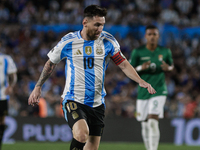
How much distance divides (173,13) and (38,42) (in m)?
6.42

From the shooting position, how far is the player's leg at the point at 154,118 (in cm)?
663

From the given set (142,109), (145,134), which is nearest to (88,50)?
(142,109)

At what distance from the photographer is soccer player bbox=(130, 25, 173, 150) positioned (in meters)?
6.76

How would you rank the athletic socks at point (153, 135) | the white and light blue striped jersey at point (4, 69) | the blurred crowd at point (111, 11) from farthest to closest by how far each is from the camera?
the blurred crowd at point (111, 11) < the white and light blue striped jersey at point (4, 69) < the athletic socks at point (153, 135)

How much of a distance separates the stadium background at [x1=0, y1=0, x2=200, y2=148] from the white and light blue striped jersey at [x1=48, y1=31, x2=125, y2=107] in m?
5.79

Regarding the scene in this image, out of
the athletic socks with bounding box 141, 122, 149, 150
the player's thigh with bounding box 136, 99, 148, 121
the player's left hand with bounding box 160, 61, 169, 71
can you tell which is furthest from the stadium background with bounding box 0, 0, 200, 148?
the player's left hand with bounding box 160, 61, 169, 71

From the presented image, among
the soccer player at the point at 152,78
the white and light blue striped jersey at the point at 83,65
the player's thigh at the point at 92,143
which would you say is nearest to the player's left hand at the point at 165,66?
the soccer player at the point at 152,78

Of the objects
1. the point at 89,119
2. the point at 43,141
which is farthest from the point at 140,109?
the point at 43,141

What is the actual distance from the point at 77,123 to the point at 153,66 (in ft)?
10.4

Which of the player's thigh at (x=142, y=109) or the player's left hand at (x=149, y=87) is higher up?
the player's left hand at (x=149, y=87)

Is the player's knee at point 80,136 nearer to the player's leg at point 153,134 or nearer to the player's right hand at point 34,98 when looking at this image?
the player's right hand at point 34,98

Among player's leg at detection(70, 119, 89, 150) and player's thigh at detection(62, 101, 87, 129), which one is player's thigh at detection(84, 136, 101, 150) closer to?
player's thigh at detection(62, 101, 87, 129)

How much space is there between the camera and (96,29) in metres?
4.61

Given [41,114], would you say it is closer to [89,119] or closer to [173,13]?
[89,119]
